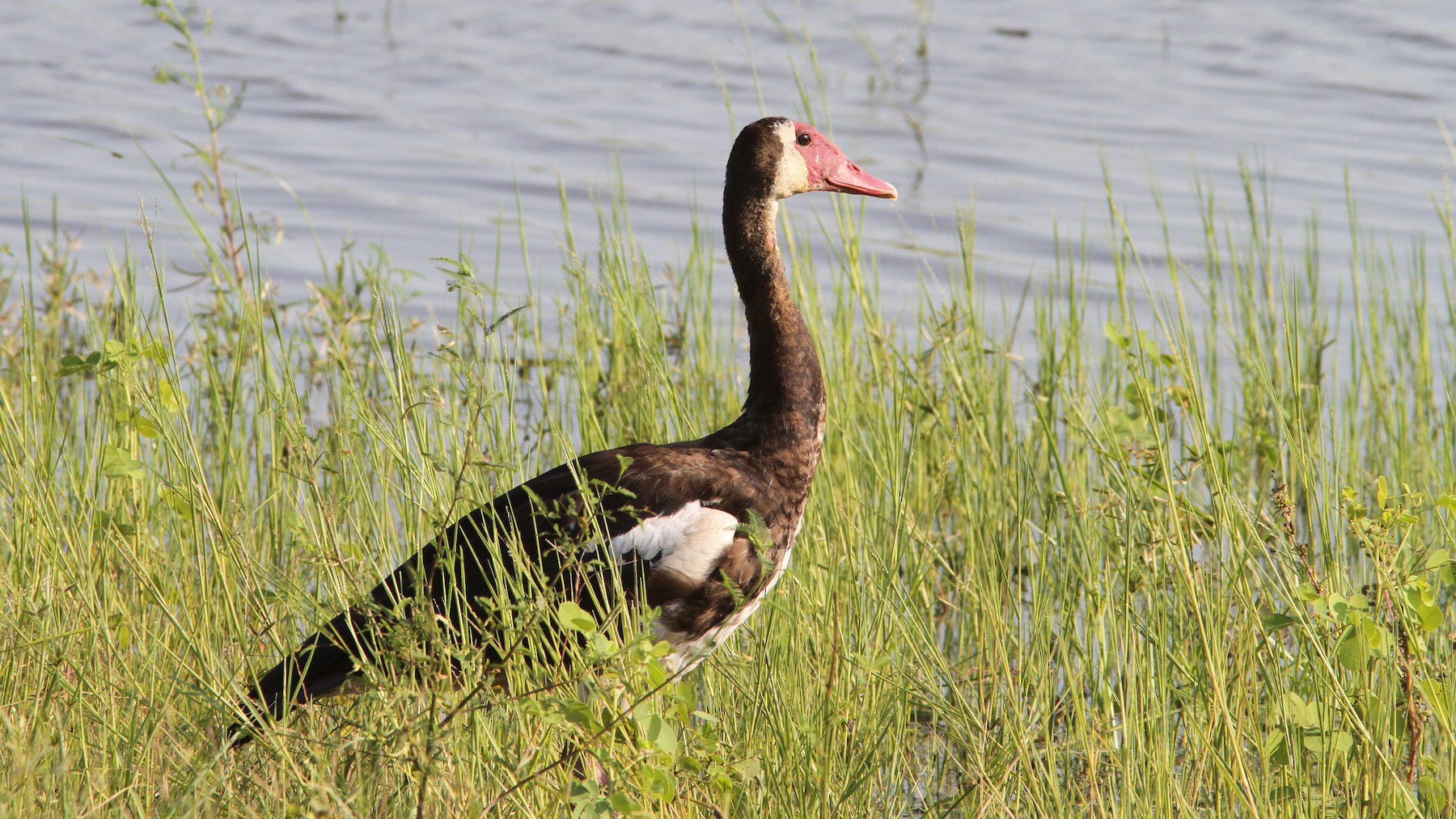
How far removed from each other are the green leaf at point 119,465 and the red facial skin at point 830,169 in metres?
1.64

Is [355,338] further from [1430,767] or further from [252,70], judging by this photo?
[252,70]

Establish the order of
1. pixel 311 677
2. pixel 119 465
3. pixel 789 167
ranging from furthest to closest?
pixel 789 167, pixel 119 465, pixel 311 677

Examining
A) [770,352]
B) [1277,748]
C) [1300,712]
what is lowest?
[1277,748]

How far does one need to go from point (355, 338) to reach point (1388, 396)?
3.50 m

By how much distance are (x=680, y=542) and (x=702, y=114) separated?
6978 millimetres

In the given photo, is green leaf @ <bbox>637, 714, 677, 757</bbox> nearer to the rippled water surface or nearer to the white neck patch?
the white neck patch

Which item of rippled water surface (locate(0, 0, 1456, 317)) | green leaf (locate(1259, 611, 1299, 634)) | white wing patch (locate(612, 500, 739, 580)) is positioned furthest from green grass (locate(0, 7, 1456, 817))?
rippled water surface (locate(0, 0, 1456, 317))

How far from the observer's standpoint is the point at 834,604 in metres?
2.76

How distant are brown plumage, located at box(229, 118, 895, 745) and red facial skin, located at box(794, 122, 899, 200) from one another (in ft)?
0.18

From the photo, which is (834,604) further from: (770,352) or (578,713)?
(770,352)

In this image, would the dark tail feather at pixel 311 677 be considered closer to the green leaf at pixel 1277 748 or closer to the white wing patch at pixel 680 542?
the white wing patch at pixel 680 542

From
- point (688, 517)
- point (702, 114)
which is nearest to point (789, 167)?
point (688, 517)

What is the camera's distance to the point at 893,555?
114 inches

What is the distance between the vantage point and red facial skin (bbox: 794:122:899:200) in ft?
12.0
